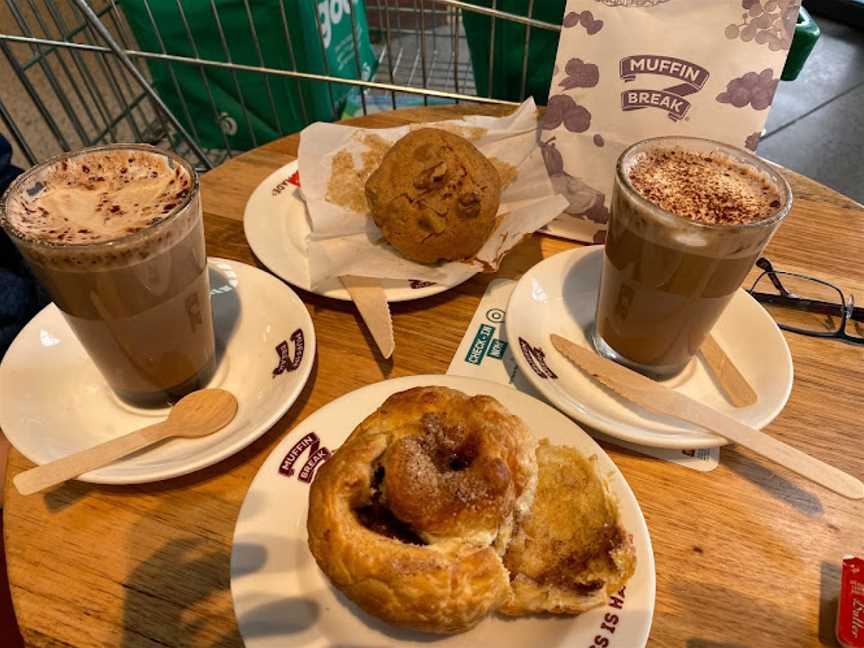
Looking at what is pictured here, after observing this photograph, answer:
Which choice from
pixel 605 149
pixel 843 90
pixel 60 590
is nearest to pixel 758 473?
pixel 605 149

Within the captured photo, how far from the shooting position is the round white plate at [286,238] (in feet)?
3.82

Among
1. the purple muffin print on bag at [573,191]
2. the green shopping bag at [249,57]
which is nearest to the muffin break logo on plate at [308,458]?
the purple muffin print on bag at [573,191]

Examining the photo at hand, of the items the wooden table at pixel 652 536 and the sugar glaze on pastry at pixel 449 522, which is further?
the wooden table at pixel 652 536

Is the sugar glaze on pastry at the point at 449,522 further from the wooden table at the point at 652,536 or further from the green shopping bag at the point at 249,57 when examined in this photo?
the green shopping bag at the point at 249,57

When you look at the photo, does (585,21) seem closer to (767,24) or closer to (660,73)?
(660,73)

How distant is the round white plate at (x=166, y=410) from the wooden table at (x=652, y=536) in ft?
0.20

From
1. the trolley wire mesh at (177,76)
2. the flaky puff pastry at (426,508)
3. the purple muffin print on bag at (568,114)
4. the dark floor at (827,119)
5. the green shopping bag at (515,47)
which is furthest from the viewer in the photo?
the dark floor at (827,119)

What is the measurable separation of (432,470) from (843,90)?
4.57m

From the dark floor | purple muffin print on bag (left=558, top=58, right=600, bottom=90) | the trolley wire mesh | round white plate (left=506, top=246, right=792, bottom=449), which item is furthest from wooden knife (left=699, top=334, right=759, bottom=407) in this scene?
the dark floor

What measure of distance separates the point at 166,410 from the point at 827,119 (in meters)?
4.23

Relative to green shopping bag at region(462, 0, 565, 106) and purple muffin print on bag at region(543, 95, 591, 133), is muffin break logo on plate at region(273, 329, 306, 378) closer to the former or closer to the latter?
purple muffin print on bag at region(543, 95, 591, 133)

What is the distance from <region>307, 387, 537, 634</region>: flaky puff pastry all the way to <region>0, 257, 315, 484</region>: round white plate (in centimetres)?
23

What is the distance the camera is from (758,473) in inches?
35.7

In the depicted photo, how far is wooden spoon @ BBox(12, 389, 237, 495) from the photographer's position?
78 cm
